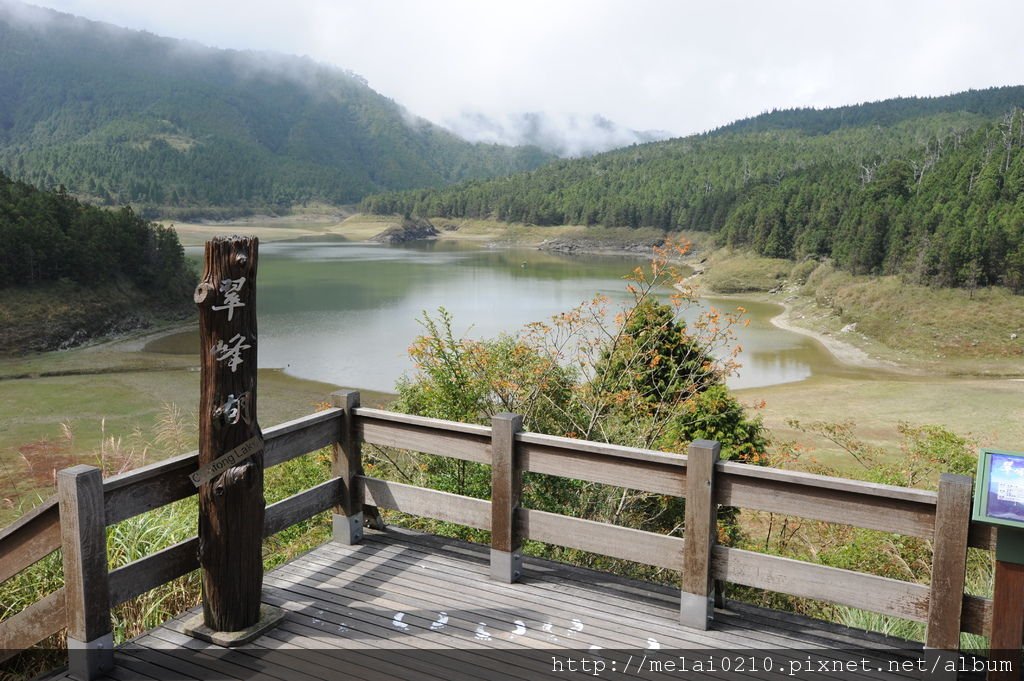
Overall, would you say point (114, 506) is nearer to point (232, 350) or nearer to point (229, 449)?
point (229, 449)

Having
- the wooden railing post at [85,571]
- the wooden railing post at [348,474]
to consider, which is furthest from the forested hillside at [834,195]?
the wooden railing post at [85,571]

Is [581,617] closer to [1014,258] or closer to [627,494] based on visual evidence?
[627,494]

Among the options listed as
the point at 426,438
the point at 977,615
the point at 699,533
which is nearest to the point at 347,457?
the point at 426,438

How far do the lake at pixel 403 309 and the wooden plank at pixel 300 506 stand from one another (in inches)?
540

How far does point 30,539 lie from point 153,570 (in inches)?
25.1

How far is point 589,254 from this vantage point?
12706cm

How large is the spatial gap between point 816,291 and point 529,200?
321ft

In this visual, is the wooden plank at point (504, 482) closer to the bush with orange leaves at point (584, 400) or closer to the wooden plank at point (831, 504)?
the wooden plank at point (831, 504)

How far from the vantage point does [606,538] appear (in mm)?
4840

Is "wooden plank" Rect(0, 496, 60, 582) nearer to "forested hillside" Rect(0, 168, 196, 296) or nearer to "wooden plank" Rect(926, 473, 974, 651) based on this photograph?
"wooden plank" Rect(926, 473, 974, 651)

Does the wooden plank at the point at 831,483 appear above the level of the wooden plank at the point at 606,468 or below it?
above

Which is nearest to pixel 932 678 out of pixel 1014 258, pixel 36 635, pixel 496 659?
pixel 496 659

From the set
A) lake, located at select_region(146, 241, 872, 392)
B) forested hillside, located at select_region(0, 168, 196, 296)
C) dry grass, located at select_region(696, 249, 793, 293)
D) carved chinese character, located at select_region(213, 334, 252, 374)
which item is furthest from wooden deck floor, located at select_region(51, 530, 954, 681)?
dry grass, located at select_region(696, 249, 793, 293)

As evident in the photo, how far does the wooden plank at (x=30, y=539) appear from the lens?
396cm
